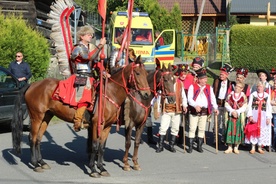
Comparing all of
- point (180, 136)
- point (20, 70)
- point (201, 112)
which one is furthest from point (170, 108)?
point (20, 70)

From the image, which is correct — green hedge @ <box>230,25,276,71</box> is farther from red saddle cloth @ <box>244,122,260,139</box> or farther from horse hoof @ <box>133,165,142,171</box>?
horse hoof @ <box>133,165,142,171</box>

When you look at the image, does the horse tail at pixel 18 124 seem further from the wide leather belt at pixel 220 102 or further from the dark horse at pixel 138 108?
the wide leather belt at pixel 220 102

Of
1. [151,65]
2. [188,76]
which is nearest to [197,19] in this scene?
[151,65]

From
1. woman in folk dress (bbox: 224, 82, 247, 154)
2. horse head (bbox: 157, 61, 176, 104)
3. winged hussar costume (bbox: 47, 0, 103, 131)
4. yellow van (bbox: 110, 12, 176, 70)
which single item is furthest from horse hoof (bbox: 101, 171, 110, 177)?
yellow van (bbox: 110, 12, 176, 70)

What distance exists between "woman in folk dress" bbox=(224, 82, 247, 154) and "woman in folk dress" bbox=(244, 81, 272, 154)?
145 millimetres

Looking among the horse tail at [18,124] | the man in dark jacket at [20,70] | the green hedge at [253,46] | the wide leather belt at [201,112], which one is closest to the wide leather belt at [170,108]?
the wide leather belt at [201,112]

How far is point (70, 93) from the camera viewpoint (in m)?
10.9

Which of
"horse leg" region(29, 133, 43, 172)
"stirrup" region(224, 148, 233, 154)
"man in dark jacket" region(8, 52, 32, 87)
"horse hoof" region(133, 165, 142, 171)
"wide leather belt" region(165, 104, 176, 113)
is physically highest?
"man in dark jacket" region(8, 52, 32, 87)

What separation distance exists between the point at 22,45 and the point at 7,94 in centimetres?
519

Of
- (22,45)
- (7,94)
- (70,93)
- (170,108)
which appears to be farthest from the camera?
(22,45)

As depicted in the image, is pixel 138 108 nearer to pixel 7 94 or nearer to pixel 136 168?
pixel 136 168

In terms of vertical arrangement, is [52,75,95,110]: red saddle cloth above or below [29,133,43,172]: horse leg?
above

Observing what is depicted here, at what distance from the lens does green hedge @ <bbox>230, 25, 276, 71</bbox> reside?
84.0 feet

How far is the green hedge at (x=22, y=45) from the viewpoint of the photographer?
19.5 m
